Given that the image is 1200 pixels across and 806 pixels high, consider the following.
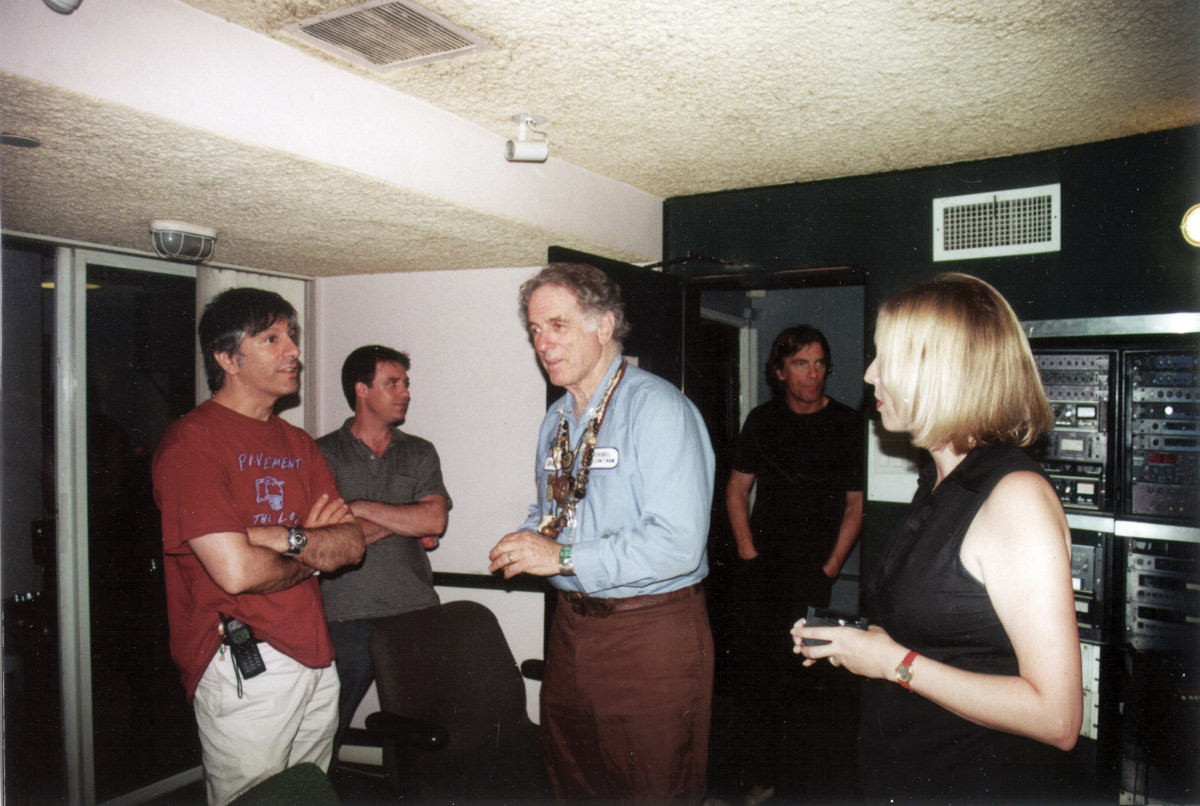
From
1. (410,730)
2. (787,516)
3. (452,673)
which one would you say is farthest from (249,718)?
(787,516)

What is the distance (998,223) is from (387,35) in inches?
103

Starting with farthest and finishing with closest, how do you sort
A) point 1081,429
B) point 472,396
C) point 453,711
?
point 472,396 → point 1081,429 → point 453,711

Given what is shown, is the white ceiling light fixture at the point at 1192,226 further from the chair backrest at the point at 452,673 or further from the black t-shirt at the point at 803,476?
the chair backrest at the point at 452,673

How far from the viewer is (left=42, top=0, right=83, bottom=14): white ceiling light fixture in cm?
140

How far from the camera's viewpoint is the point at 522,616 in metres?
3.71

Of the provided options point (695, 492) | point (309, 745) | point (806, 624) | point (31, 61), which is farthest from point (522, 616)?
point (31, 61)

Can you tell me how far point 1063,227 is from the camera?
291 centimetres

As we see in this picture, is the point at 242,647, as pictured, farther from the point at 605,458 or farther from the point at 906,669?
the point at 906,669

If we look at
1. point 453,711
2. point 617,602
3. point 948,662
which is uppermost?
point 948,662

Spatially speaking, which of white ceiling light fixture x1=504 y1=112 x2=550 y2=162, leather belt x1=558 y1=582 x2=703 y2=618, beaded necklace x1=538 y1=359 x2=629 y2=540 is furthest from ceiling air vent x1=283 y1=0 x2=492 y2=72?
leather belt x1=558 y1=582 x2=703 y2=618

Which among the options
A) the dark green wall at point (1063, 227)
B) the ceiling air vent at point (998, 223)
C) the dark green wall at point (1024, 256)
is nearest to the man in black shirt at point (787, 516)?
the dark green wall at point (1024, 256)

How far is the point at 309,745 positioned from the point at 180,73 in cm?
215

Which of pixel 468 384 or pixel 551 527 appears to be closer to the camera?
pixel 551 527

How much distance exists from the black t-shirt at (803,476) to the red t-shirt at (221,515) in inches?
88.6
